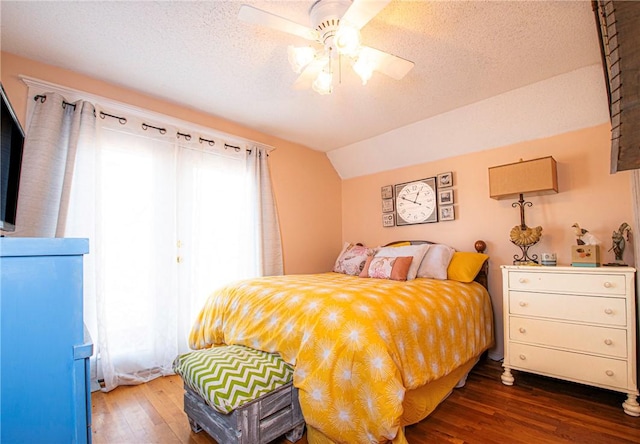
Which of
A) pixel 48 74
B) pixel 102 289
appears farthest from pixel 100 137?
pixel 102 289

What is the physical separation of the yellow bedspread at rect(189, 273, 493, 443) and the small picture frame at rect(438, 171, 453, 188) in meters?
1.39

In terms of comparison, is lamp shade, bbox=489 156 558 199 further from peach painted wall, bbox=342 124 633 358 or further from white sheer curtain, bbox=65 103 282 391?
white sheer curtain, bbox=65 103 282 391

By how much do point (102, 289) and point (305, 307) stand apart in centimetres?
166

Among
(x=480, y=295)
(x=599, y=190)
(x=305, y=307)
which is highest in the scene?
(x=599, y=190)

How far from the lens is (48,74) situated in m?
2.21

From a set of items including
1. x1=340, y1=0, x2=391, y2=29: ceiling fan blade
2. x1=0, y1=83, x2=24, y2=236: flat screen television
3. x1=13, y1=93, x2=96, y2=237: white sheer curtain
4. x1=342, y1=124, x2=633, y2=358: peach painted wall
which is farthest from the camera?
x1=342, y1=124, x2=633, y2=358: peach painted wall

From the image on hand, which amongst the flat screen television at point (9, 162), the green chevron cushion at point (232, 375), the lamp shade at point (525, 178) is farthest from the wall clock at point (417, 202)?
the flat screen television at point (9, 162)

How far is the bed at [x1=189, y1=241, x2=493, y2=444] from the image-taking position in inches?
55.3

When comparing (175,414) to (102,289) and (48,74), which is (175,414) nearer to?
(102,289)

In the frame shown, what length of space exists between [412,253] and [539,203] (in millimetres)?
1230

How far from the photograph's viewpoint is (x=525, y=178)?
8.21 feet

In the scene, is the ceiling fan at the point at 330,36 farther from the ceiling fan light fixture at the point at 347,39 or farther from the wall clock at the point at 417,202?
the wall clock at the point at 417,202

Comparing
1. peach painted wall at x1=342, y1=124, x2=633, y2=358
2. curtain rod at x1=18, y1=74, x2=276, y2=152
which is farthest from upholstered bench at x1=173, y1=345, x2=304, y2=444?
peach painted wall at x1=342, y1=124, x2=633, y2=358

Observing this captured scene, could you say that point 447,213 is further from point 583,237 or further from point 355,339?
point 355,339
